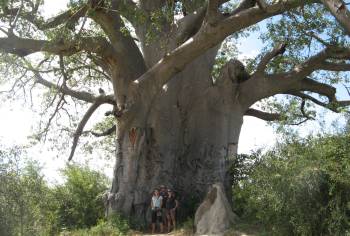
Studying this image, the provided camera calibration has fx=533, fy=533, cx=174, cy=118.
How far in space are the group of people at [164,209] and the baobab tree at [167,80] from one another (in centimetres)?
74

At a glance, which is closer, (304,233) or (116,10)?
(304,233)

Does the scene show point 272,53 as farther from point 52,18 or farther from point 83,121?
point 52,18

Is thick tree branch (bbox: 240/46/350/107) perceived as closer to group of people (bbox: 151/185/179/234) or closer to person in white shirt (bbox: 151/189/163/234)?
group of people (bbox: 151/185/179/234)

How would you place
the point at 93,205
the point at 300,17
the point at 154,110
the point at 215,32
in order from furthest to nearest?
the point at 93,205 → the point at 154,110 → the point at 300,17 → the point at 215,32

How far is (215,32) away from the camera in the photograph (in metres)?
12.2

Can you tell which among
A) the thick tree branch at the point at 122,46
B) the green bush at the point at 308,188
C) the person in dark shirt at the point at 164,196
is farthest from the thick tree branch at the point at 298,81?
the green bush at the point at 308,188

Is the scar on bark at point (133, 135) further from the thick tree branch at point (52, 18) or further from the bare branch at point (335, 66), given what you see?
the bare branch at point (335, 66)

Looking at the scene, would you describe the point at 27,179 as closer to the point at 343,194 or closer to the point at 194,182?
the point at 343,194

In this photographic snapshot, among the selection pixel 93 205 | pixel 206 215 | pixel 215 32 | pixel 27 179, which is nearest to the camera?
pixel 27 179

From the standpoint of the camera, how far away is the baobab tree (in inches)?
541

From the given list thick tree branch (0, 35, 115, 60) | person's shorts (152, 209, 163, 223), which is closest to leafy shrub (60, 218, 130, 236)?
person's shorts (152, 209, 163, 223)

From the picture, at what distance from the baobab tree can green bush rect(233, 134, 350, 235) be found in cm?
382

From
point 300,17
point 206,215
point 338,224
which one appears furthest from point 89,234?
point 300,17

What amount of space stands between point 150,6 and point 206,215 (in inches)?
270
